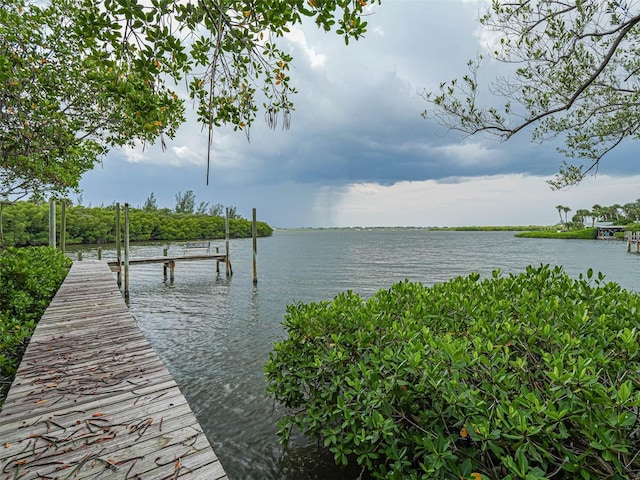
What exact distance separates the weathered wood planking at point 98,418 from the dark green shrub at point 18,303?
341 millimetres

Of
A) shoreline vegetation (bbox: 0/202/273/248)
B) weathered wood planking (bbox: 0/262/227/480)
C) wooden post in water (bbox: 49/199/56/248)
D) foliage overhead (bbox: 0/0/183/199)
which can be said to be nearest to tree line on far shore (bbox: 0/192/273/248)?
shoreline vegetation (bbox: 0/202/273/248)

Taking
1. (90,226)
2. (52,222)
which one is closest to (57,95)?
(52,222)

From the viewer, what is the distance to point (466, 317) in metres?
3.16

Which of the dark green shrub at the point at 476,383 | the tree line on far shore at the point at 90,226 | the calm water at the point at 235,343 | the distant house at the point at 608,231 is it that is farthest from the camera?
the distant house at the point at 608,231

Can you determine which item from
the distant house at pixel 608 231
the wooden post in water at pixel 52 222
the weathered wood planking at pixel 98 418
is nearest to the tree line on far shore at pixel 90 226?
the wooden post in water at pixel 52 222

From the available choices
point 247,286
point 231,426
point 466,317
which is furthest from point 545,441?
point 247,286

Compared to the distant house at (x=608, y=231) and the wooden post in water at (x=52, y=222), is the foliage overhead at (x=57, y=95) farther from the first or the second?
the distant house at (x=608, y=231)

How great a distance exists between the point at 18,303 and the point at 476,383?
6860mm

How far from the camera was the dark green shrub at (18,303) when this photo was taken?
3.95 m

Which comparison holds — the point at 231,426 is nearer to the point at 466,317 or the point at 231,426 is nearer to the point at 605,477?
the point at 466,317

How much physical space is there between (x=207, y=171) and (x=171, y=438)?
176cm

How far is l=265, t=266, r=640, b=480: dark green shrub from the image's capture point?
5.26 feet

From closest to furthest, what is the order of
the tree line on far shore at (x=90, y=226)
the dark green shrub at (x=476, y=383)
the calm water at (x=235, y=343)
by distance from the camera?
the dark green shrub at (x=476, y=383) → the calm water at (x=235, y=343) → the tree line on far shore at (x=90, y=226)

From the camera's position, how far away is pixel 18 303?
5277 mm
